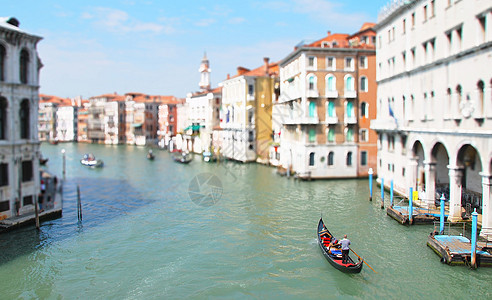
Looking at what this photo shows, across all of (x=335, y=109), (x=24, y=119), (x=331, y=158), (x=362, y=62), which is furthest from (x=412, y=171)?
(x=24, y=119)

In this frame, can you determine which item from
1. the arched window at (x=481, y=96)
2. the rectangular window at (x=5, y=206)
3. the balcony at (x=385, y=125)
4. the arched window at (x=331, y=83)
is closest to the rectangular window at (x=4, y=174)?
the rectangular window at (x=5, y=206)

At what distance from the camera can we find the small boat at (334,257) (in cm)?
1274

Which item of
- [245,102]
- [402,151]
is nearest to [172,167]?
[245,102]

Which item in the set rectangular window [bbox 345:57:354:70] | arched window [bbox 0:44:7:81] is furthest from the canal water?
rectangular window [bbox 345:57:354:70]

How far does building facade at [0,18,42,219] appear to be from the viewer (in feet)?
56.2

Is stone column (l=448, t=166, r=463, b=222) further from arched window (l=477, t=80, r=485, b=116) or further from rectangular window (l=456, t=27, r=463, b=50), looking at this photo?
rectangular window (l=456, t=27, r=463, b=50)

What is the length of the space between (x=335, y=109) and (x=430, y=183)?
12.5 m

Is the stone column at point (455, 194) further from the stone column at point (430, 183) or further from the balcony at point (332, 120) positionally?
the balcony at point (332, 120)

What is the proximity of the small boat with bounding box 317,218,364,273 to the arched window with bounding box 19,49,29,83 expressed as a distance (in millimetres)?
13343

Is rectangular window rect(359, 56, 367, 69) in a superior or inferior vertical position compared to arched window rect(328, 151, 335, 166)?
superior

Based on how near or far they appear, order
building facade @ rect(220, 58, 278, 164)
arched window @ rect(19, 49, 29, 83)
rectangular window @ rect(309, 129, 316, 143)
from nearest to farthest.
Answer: arched window @ rect(19, 49, 29, 83)
rectangular window @ rect(309, 129, 316, 143)
building facade @ rect(220, 58, 278, 164)

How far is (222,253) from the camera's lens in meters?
15.1

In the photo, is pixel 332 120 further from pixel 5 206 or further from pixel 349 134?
pixel 5 206

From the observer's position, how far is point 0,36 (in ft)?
55.2
